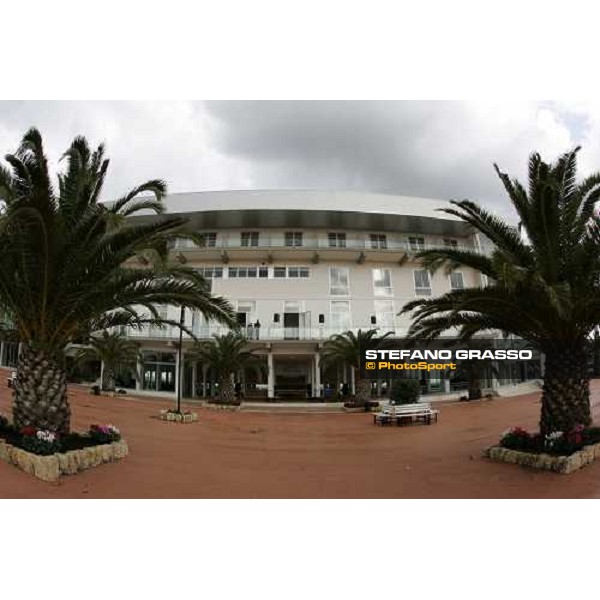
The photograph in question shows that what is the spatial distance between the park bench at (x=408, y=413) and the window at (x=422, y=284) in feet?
20.8

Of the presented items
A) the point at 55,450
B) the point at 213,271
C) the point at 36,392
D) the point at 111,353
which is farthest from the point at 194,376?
the point at 55,450

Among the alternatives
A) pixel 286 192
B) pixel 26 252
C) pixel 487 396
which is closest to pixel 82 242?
pixel 26 252

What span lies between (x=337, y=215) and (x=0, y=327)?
16.2m

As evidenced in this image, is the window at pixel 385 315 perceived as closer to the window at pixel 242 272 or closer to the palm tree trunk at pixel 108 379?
the window at pixel 242 272

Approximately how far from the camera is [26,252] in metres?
6.96

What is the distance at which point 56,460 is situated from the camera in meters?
6.47

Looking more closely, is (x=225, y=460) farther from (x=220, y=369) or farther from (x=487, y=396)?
(x=220, y=369)

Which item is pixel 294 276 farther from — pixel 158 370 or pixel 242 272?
pixel 158 370

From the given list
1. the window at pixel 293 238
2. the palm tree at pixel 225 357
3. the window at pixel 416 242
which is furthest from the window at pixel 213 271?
the window at pixel 416 242

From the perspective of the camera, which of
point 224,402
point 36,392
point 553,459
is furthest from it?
point 224,402

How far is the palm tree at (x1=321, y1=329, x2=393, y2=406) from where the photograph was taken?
17.0m

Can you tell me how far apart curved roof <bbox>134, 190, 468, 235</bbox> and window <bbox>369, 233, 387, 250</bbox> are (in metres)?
0.52

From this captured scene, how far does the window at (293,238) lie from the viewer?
20.4 metres

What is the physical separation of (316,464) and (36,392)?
5.11m
